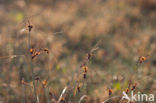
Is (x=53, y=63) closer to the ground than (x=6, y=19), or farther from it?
closer to the ground

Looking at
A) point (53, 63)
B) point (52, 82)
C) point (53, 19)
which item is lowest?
point (52, 82)

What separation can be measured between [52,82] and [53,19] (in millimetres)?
2397

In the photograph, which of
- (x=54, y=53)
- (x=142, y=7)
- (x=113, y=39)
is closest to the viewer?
(x=54, y=53)

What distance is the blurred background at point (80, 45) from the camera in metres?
2.58

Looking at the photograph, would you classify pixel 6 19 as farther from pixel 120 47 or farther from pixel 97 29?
pixel 120 47

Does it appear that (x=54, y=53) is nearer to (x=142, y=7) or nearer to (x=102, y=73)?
(x=102, y=73)

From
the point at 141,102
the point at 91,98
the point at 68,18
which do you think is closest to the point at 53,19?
the point at 68,18

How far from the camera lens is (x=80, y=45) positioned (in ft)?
13.6

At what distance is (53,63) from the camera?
3.33m

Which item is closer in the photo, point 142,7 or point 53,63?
point 53,63

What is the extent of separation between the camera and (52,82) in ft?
9.12

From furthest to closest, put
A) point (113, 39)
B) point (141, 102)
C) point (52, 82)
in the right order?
point (113, 39), point (52, 82), point (141, 102)

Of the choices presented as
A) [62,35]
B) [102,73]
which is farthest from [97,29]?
[102,73]

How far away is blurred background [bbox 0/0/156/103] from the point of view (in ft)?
8.46
